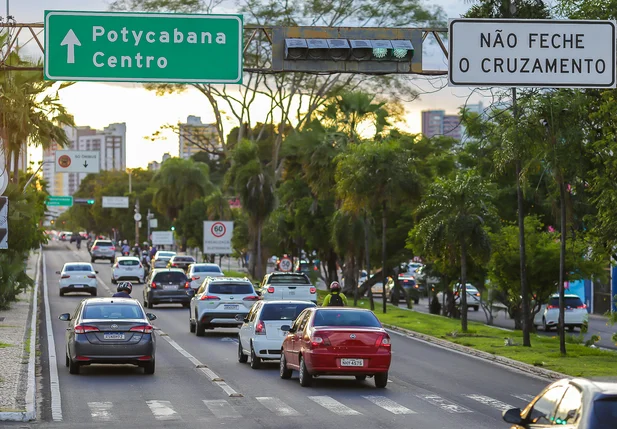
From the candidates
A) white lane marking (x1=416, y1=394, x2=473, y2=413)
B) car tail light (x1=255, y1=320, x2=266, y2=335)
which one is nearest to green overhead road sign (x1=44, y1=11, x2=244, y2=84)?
white lane marking (x1=416, y1=394, x2=473, y2=413)

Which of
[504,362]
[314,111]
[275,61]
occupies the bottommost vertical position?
[504,362]

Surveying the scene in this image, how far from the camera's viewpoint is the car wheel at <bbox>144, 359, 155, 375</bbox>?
23.2 m

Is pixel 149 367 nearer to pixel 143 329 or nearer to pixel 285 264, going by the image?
pixel 143 329

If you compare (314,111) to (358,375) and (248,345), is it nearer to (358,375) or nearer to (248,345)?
(248,345)

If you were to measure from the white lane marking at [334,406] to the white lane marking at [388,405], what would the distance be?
1.99 ft

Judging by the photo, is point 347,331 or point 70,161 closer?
point 347,331

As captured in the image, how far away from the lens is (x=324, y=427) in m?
16.0

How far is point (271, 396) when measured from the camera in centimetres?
1986

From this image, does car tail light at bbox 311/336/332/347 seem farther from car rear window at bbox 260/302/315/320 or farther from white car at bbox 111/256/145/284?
white car at bbox 111/256/145/284

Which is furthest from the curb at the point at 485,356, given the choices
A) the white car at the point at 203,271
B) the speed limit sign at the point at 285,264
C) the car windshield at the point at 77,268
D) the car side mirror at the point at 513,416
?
the car windshield at the point at 77,268

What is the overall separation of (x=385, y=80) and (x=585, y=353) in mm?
39260

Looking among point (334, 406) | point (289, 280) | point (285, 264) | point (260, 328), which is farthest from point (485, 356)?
point (285, 264)

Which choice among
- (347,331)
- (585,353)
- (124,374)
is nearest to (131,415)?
(347,331)

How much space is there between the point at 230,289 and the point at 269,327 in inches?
421
